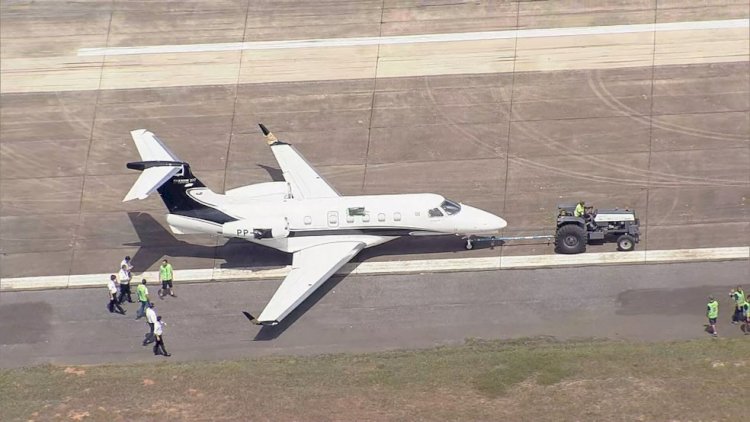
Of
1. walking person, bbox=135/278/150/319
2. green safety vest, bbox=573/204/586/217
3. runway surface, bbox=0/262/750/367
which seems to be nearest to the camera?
runway surface, bbox=0/262/750/367

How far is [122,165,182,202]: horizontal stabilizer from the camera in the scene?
1507 inches

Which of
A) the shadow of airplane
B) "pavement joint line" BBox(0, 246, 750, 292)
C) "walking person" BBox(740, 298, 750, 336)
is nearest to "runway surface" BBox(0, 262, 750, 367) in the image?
"walking person" BBox(740, 298, 750, 336)

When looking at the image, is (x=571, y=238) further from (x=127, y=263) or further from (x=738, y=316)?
(x=127, y=263)

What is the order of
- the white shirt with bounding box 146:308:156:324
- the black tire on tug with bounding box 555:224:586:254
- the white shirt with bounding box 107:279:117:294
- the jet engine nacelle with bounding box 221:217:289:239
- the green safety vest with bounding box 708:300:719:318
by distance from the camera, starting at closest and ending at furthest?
the green safety vest with bounding box 708:300:719:318
the white shirt with bounding box 146:308:156:324
the white shirt with bounding box 107:279:117:294
the jet engine nacelle with bounding box 221:217:289:239
the black tire on tug with bounding box 555:224:586:254

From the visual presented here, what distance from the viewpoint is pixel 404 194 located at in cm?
4291

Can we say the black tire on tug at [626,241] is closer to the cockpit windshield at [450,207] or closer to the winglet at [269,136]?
the cockpit windshield at [450,207]

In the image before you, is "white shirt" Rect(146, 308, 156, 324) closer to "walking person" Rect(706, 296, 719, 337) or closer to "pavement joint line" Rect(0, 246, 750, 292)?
"pavement joint line" Rect(0, 246, 750, 292)

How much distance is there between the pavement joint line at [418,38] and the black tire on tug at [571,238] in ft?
44.1

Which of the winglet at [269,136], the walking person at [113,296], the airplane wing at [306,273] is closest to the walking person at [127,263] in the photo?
the walking person at [113,296]

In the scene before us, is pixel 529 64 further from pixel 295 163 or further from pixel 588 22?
pixel 295 163

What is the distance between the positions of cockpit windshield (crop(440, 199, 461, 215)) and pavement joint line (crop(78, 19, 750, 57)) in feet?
41.8

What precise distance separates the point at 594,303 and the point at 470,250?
5.52m

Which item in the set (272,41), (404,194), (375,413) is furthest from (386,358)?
(272,41)

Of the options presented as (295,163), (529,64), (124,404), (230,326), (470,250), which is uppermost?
(529,64)
